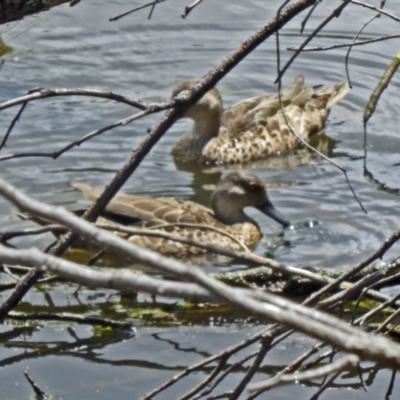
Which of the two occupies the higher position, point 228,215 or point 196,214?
point 196,214

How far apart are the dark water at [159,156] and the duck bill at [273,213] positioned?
100 millimetres

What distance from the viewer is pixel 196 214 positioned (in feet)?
26.8

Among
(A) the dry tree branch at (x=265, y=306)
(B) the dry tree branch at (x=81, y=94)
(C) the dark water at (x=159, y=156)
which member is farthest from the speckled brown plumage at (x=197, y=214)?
(A) the dry tree branch at (x=265, y=306)

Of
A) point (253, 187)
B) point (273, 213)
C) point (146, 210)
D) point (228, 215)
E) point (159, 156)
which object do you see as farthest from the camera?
point (159, 156)

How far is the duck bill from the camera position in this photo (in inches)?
324

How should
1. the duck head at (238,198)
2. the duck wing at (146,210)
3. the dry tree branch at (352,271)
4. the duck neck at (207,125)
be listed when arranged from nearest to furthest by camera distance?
the dry tree branch at (352,271) → the duck wing at (146,210) → the duck head at (238,198) → the duck neck at (207,125)

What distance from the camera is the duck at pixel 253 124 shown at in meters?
Result: 10.4

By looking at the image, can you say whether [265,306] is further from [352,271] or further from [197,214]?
[197,214]

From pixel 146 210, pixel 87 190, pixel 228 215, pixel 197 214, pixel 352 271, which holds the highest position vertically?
pixel 352 271

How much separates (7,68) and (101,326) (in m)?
6.04

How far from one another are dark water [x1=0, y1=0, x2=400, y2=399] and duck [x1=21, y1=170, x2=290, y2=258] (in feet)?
0.64

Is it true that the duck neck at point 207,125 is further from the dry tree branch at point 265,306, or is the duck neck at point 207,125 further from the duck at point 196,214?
the dry tree branch at point 265,306

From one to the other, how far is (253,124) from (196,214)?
109 inches

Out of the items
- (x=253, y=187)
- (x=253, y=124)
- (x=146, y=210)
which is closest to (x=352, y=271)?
(x=146, y=210)
